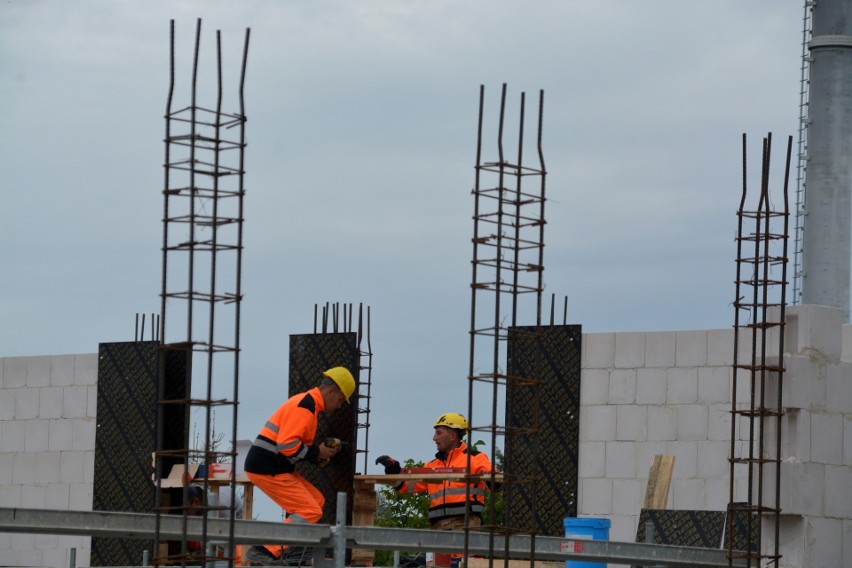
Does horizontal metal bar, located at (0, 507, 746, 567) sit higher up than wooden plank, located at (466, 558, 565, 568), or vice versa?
horizontal metal bar, located at (0, 507, 746, 567)

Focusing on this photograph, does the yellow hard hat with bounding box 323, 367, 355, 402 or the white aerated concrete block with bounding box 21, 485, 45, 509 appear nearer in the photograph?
the yellow hard hat with bounding box 323, 367, 355, 402

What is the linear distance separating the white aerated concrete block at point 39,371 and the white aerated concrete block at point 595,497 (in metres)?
6.72

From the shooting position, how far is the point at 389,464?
13656 millimetres

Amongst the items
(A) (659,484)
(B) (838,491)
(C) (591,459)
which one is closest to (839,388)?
(B) (838,491)

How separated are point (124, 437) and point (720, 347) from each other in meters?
6.80

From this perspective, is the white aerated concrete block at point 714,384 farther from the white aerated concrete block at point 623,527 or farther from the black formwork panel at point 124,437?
the black formwork panel at point 124,437

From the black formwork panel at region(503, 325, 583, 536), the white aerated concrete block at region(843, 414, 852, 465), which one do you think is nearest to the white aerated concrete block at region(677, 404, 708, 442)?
Result: the black formwork panel at region(503, 325, 583, 536)

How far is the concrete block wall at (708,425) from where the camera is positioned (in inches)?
502

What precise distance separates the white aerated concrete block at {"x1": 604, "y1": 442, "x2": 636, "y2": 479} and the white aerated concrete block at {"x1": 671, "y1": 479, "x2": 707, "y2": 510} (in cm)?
39

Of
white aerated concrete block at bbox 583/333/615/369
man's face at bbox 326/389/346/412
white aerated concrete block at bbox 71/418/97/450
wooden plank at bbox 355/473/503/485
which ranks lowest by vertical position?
wooden plank at bbox 355/473/503/485

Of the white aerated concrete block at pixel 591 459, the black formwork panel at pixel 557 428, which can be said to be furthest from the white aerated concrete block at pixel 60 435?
the white aerated concrete block at pixel 591 459

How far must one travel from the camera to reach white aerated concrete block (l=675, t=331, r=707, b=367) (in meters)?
13.4

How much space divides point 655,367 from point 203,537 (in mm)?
4864

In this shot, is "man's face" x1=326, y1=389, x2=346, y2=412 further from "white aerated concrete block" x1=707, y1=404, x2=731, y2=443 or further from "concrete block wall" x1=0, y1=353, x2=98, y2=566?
"concrete block wall" x1=0, y1=353, x2=98, y2=566
